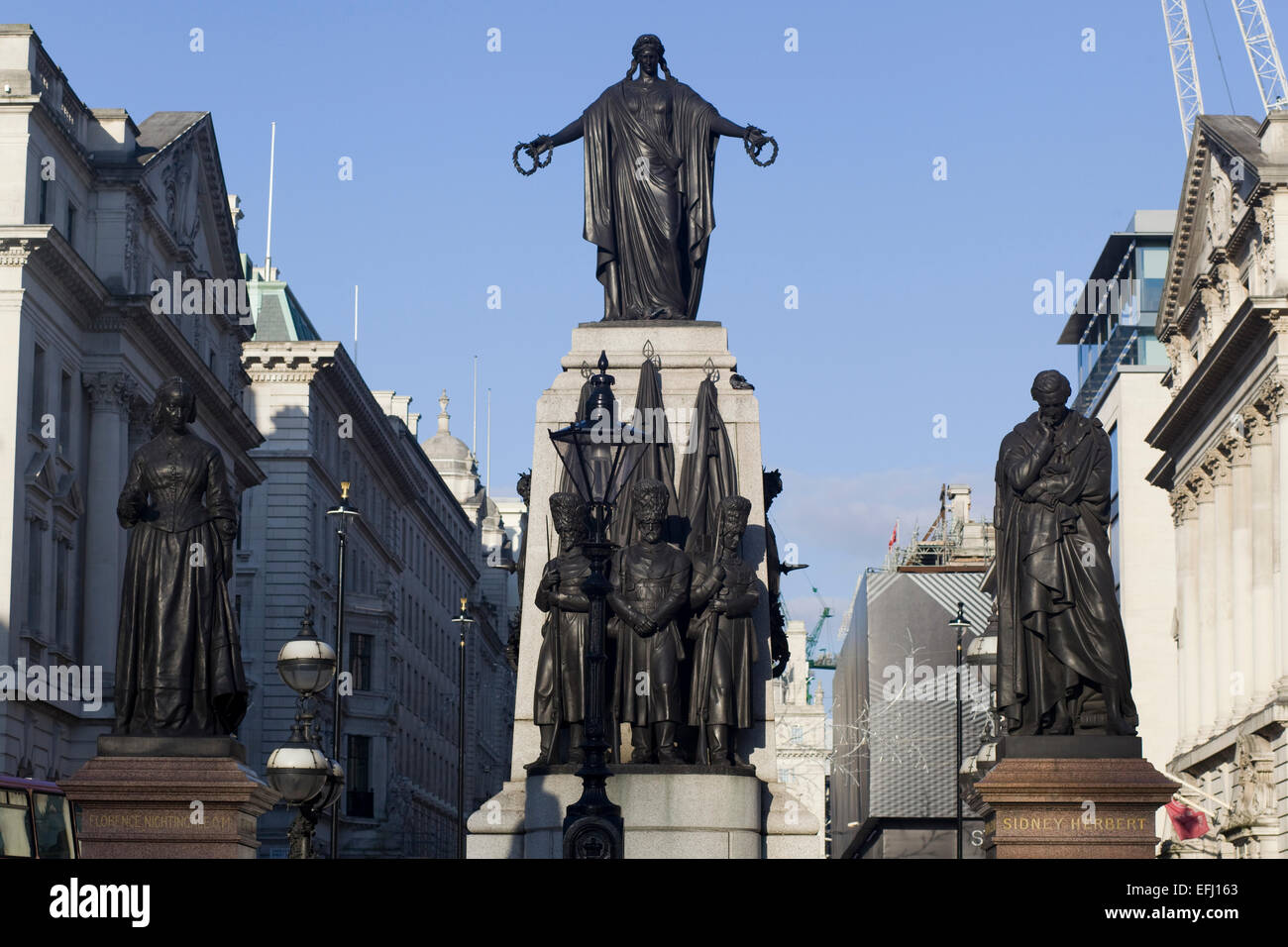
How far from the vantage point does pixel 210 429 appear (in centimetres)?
6831

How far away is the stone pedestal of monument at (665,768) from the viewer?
19.9 metres

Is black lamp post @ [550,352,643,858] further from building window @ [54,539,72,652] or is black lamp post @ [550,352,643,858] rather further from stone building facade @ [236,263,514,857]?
stone building facade @ [236,263,514,857]

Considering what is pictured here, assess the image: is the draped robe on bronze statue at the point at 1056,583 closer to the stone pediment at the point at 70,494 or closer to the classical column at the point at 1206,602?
the stone pediment at the point at 70,494

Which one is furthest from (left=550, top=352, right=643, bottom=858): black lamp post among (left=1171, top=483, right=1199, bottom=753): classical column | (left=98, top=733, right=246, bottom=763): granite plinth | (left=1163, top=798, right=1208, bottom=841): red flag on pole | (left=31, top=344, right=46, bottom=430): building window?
(left=1171, top=483, right=1199, bottom=753): classical column

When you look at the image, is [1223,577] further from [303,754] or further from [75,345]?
[303,754]

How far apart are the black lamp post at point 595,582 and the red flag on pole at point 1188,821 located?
42.3 m

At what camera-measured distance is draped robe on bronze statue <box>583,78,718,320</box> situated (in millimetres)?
23438

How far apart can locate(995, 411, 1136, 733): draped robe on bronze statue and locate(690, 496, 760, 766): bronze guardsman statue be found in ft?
10.3

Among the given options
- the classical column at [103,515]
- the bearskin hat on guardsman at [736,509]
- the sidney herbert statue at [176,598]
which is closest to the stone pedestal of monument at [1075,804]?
the bearskin hat on guardsman at [736,509]

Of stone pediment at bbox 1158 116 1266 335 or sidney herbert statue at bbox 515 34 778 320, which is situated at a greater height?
stone pediment at bbox 1158 116 1266 335

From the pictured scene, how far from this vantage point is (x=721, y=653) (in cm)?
2033

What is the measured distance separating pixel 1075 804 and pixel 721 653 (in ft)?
14.6
